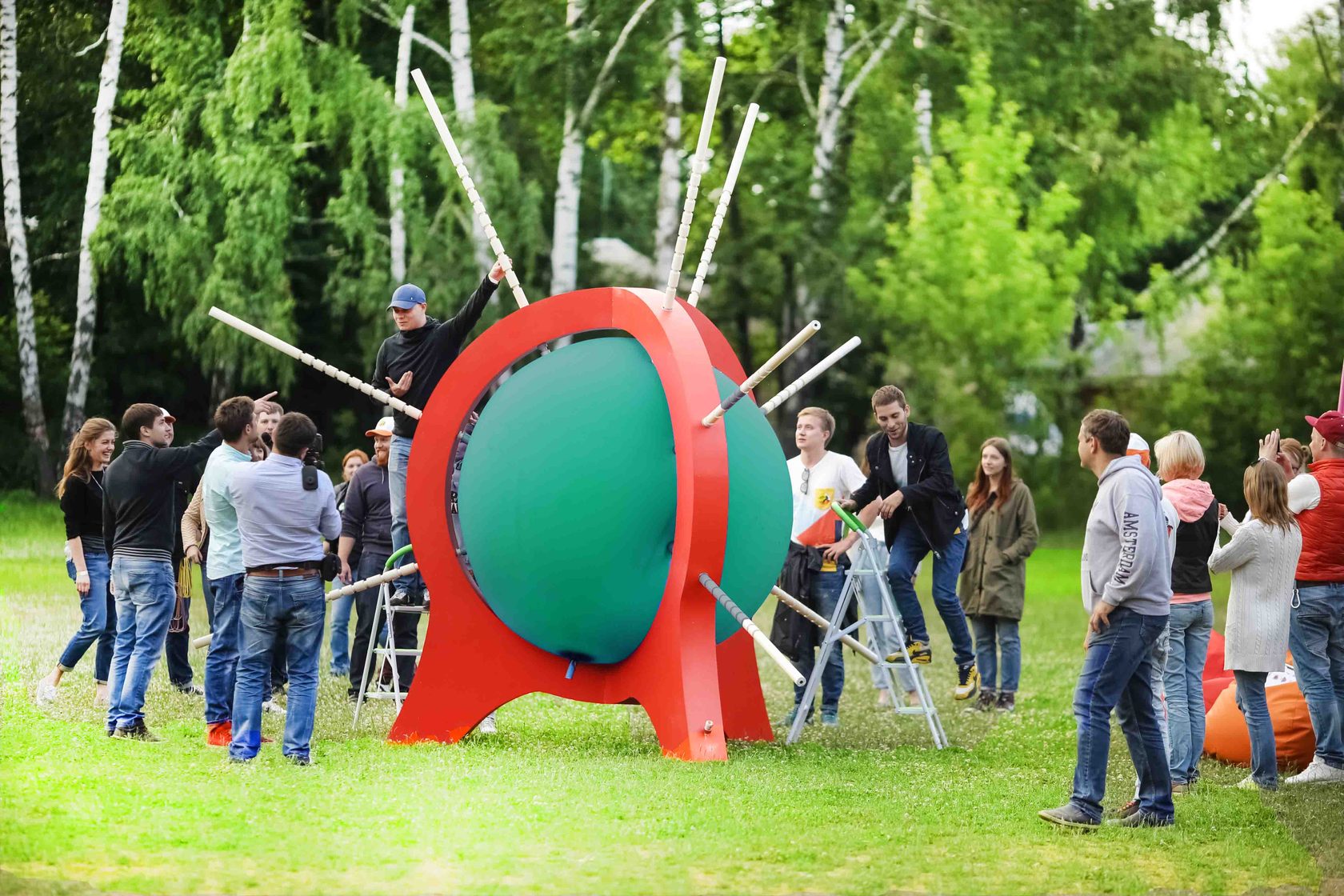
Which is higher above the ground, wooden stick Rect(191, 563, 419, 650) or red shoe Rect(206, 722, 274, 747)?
wooden stick Rect(191, 563, 419, 650)

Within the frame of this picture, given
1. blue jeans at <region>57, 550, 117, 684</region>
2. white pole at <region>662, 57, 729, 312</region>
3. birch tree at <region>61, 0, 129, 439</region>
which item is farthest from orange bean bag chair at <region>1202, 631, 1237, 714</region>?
birch tree at <region>61, 0, 129, 439</region>

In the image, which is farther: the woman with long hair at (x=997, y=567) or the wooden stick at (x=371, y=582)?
the woman with long hair at (x=997, y=567)

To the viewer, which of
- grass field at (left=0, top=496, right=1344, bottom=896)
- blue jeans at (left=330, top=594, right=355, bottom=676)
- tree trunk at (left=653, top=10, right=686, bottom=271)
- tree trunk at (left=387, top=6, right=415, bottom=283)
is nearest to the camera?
grass field at (left=0, top=496, right=1344, bottom=896)

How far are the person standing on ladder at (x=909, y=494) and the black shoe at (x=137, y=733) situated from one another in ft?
15.1

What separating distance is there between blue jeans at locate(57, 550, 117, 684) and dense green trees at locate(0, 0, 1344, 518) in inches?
463

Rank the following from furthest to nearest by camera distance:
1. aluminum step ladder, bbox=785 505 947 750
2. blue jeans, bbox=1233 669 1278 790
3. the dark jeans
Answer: the dark jeans < aluminum step ladder, bbox=785 505 947 750 < blue jeans, bbox=1233 669 1278 790

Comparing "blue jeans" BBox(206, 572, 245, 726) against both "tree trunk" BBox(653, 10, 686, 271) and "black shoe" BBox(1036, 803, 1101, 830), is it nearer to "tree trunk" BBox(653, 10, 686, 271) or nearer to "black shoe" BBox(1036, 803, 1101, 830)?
"black shoe" BBox(1036, 803, 1101, 830)

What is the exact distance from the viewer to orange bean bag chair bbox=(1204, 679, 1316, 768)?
30.6 ft

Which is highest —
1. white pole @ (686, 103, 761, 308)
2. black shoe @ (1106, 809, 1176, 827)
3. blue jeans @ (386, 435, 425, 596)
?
white pole @ (686, 103, 761, 308)

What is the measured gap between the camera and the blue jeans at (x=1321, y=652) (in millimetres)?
8812

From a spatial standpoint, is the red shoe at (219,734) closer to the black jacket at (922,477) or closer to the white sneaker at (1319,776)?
the black jacket at (922,477)

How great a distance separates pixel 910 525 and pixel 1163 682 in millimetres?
2763

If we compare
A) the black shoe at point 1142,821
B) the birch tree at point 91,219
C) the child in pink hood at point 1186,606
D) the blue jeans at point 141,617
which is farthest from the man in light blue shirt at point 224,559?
the birch tree at point 91,219

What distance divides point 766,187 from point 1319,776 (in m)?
21.9
